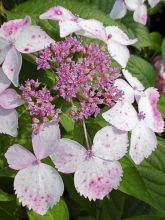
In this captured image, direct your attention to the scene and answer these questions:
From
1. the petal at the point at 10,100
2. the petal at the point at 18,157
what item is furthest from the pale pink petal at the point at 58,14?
the petal at the point at 18,157

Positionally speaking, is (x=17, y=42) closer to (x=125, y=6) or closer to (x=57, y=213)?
(x=57, y=213)

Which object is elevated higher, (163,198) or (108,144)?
(108,144)

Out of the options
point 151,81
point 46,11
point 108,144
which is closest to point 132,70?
point 151,81

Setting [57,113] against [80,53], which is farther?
[80,53]

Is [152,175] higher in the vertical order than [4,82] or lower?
lower

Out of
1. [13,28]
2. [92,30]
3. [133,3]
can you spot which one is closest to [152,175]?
[92,30]

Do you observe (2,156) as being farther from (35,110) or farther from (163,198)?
(163,198)

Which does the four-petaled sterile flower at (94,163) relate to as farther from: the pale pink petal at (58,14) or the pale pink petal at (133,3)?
the pale pink petal at (133,3)
